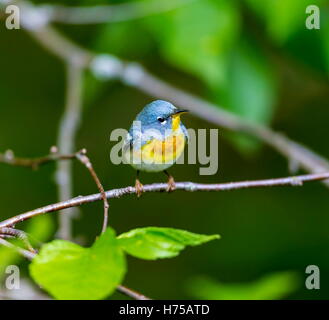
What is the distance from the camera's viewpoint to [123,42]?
2531 millimetres

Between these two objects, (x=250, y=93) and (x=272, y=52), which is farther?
(x=272, y=52)

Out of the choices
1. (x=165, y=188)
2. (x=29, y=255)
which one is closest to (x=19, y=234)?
(x=29, y=255)

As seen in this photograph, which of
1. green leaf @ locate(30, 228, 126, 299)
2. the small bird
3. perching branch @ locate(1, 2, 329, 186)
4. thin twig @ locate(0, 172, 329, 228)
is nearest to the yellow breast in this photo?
the small bird

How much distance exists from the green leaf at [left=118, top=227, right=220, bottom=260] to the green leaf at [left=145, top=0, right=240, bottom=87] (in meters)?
1.37

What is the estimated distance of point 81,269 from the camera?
2.17ft

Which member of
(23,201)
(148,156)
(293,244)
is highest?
(23,201)

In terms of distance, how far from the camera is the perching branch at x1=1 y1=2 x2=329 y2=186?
2.23m

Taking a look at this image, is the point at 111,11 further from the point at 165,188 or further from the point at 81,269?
the point at 81,269

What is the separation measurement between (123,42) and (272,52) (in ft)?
2.31

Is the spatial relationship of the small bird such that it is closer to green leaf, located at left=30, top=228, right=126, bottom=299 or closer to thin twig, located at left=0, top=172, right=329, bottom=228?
thin twig, located at left=0, top=172, right=329, bottom=228

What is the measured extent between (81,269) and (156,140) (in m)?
0.73
